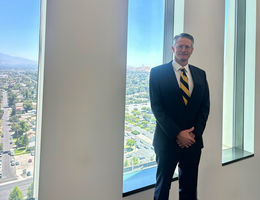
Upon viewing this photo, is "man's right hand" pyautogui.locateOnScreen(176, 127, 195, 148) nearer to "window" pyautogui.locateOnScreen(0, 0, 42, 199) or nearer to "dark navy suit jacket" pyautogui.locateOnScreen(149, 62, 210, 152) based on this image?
"dark navy suit jacket" pyautogui.locateOnScreen(149, 62, 210, 152)

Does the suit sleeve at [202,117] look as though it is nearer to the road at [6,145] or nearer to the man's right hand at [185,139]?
the man's right hand at [185,139]

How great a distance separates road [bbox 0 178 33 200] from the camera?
3.68ft

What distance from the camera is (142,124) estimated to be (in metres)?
1.83

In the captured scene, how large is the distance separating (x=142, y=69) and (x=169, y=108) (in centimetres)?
64

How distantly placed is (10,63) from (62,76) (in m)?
0.27

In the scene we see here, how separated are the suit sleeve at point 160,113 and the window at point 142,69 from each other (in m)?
0.46

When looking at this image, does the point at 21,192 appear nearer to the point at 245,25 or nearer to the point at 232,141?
the point at 232,141

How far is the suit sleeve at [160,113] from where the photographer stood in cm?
122

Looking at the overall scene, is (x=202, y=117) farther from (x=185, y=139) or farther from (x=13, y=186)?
(x=13, y=186)

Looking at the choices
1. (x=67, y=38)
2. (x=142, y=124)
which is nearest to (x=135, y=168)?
(x=142, y=124)

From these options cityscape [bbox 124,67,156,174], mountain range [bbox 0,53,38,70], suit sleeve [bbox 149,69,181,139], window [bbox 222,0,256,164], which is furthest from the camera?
window [bbox 222,0,256,164]

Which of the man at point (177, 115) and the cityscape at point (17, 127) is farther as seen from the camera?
the man at point (177, 115)

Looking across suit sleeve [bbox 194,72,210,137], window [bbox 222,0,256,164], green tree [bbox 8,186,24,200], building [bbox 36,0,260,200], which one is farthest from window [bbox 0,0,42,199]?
window [bbox 222,0,256,164]

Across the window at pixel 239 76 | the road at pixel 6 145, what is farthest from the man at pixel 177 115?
the window at pixel 239 76
